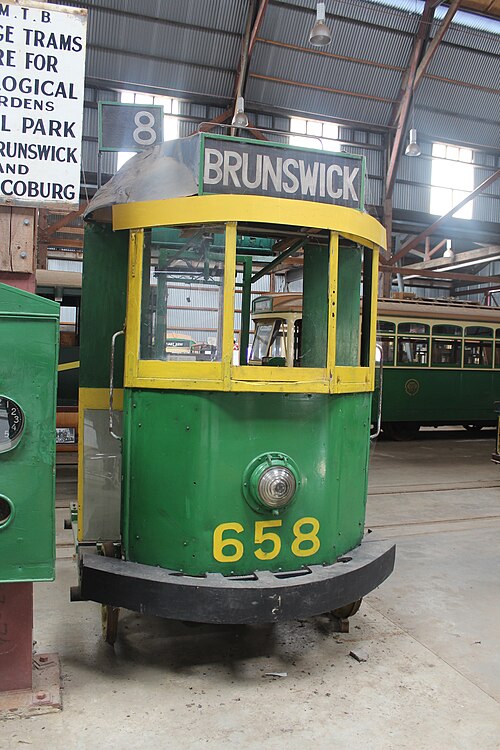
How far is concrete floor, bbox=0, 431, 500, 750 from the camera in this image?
8.91 feet

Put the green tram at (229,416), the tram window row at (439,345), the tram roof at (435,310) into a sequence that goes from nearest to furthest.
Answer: the green tram at (229,416)
the tram roof at (435,310)
the tram window row at (439,345)

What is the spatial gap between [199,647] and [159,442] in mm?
1264

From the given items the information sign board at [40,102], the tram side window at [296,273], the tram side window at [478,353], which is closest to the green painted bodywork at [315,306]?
the tram side window at [296,273]

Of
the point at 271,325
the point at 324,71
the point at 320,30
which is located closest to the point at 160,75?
the point at 324,71

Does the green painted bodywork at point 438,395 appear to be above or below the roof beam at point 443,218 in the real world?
below

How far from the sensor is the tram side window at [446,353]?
12898 millimetres

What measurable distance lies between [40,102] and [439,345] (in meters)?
11.2

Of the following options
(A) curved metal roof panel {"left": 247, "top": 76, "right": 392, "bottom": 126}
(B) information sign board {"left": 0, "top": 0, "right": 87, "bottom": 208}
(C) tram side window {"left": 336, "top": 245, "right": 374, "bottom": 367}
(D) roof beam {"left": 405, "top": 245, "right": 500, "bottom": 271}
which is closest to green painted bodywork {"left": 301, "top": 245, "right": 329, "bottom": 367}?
(C) tram side window {"left": 336, "top": 245, "right": 374, "bottom": 367}

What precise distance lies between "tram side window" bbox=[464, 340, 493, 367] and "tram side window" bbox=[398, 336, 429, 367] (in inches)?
41.0

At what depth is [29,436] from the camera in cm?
256

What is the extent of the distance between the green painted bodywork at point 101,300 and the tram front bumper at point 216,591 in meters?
1.07

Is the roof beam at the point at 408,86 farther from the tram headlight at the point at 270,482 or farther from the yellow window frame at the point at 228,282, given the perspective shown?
the tram headlight at the point at 270,482

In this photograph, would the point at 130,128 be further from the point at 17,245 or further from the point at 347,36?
the point at 347,36

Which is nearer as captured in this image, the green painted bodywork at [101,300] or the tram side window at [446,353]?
the green painted bodywork at [101,300]
